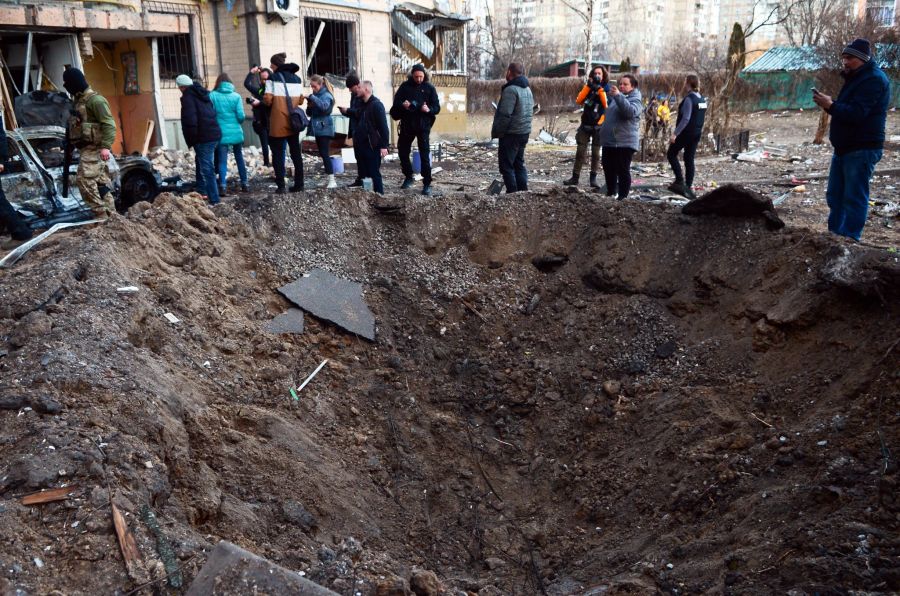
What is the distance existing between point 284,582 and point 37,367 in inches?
78.0

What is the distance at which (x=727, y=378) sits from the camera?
4.68 meters

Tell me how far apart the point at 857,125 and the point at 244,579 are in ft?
19.5

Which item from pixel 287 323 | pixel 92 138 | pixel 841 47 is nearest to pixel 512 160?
pixel 287 323

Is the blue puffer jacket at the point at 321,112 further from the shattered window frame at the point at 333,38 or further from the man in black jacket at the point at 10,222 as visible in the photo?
the shattered window frame at the point at 333,38

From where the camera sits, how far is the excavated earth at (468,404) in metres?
2.88

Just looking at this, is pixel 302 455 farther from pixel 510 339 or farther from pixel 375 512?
pixel 510 339

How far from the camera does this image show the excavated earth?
9.46 feet

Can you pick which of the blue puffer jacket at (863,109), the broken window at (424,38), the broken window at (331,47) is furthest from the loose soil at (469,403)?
the broken window at (424,38)

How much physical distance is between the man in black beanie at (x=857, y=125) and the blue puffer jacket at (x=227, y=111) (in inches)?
291

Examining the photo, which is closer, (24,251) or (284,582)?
(284,582)

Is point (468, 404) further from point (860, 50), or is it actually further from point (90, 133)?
point (90, 133)

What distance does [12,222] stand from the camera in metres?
7.36

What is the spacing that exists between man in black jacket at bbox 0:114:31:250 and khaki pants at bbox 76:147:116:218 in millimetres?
714

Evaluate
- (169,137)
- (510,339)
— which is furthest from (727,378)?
(169,137)
